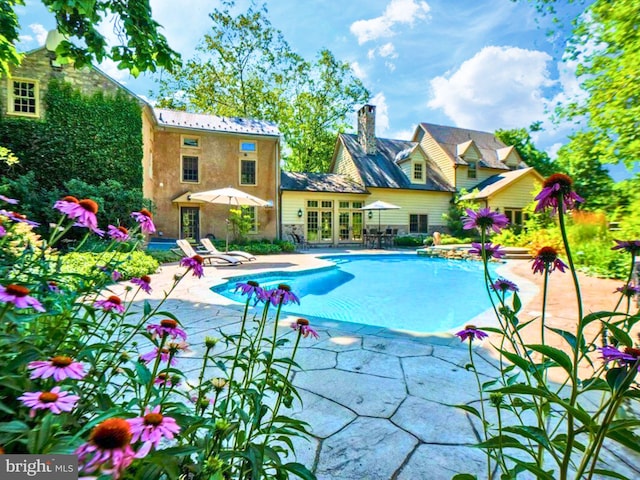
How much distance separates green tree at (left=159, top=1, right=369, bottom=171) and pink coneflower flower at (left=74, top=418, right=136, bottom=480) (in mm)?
22157

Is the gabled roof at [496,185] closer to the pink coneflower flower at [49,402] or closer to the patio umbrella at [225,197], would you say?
the patio umbrella at [225,197]

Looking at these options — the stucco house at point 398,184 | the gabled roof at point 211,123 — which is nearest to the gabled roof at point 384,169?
the stucco house at point 398,184

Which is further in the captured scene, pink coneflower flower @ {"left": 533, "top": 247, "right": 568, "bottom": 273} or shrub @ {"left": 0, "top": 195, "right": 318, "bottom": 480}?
pink coneflower flower @ {"left": 533, "top": 247, "right": 568, "bottom": 273}

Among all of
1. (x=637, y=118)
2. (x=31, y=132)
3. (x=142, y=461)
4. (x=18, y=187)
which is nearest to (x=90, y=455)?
(x=142, y=461)

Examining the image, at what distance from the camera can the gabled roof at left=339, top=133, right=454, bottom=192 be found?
58.4ft

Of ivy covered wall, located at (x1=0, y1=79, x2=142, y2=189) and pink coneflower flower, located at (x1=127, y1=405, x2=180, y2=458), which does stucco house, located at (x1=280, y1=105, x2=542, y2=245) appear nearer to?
ivy covered wall, located at (x1=0, y1=79, x2=142, y2=189)

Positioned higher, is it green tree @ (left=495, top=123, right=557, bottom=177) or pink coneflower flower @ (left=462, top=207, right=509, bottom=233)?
green tree @ (left=495, top=123, right=557, bottom=177)

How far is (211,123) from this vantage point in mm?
14672

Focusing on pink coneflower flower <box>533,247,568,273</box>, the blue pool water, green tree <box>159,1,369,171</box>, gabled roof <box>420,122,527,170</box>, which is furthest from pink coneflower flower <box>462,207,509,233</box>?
green tree <box>159,1,369,171</box>

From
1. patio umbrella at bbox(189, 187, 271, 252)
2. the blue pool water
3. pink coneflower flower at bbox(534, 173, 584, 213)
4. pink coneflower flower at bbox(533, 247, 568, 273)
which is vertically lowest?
the blue pool water

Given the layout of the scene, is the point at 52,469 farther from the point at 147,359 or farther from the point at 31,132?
the point at 31,132

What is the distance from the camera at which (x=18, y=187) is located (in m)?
9.10

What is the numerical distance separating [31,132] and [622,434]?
14.8m

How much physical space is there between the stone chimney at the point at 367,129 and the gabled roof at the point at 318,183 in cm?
297
